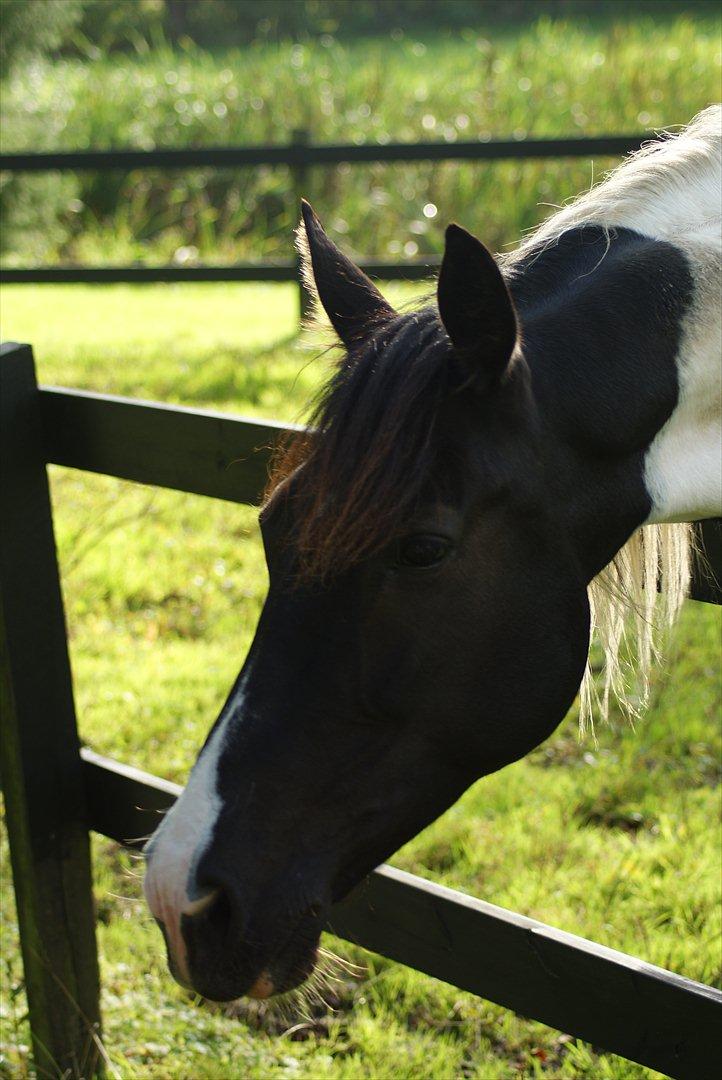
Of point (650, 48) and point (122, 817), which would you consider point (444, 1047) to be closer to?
point (122, 817)

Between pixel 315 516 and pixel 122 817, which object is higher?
pixel 315 516

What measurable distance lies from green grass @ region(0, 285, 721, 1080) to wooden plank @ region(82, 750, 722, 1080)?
0.24 meters

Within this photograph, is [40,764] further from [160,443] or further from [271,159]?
A: [271,159]

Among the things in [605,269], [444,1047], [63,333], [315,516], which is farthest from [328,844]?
[63,333]

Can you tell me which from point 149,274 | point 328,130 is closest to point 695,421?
point 149,274

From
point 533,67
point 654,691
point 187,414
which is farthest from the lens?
point 533,67

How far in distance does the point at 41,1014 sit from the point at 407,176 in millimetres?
9779

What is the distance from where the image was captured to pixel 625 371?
1.54 metres

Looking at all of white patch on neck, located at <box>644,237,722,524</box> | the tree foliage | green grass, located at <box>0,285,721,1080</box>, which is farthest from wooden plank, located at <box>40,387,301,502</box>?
the tree foliage

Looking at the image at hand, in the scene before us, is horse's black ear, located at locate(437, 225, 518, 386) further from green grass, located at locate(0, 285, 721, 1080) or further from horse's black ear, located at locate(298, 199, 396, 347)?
green grass, located at locate(0, 285, 721, 1080)

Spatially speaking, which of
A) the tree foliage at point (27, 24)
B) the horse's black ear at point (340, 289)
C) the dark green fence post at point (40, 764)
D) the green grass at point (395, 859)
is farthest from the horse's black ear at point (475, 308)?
the tree foliage at point (27, 24)

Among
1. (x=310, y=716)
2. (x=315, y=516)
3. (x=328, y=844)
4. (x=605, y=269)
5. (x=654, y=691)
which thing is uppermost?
(x=605, y=269)

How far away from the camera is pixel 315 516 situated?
4.60 ft

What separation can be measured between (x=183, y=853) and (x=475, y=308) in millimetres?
749
